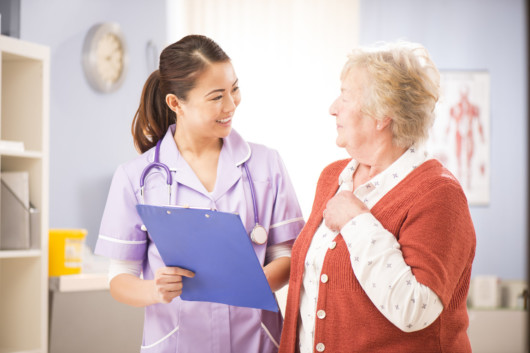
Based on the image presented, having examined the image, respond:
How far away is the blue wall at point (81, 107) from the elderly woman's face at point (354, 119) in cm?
200

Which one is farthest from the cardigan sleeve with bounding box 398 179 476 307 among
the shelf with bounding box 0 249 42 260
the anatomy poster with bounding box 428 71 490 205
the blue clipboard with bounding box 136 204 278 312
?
the anatomy poster with bounding box 428 71 490 205

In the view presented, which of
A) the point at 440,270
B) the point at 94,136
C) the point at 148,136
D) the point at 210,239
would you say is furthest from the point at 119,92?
the point at 440,270

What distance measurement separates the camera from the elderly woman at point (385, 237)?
1.13 metres

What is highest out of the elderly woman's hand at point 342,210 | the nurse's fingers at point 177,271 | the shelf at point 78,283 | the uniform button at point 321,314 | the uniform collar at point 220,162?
the uniform collar at point 220,162

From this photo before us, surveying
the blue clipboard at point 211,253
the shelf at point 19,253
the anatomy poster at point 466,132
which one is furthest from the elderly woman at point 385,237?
the anatomy poster at point 466,132

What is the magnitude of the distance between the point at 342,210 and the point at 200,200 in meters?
0.40

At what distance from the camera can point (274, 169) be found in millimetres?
1543

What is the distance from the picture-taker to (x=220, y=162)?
4.98ft

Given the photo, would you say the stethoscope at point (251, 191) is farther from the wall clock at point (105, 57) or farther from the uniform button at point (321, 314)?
the wall clock at point (105, 57)

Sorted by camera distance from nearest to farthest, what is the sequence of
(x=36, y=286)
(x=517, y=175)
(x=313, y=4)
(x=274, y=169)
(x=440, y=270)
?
(x=440, y=270)
(x=274, y=169)
(x=36, y=286)
(x=313, y=4)
(x=517, y=175)

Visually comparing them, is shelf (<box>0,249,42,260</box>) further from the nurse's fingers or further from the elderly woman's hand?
the elderly woman's hand

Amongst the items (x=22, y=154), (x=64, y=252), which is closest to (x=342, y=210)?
(x=22, y=154)

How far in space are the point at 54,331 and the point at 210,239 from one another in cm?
152

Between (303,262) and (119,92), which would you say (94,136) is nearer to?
(119,92)
